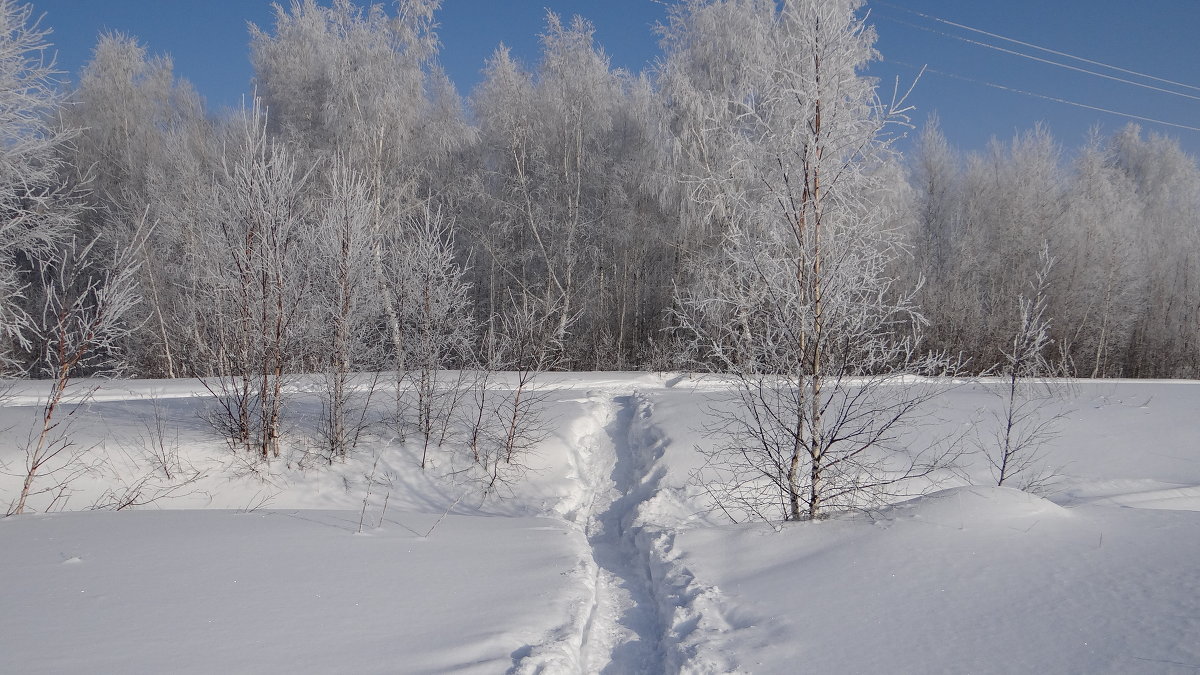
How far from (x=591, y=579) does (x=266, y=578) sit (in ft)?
8.39

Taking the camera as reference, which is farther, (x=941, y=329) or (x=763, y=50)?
(x=941, y=329)

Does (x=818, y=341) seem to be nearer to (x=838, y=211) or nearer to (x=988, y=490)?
(x=838, y=211)

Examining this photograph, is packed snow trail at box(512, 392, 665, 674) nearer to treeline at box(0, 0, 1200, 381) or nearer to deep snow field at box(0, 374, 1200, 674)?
deep snow field at box(0, 374, 1200, 674)

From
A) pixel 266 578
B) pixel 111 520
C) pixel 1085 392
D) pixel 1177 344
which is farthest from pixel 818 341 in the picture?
pixel 1177 344

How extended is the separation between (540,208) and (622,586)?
16.7 m

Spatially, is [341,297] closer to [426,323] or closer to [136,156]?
[426,323]

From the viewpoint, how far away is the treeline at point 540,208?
15.3 metres

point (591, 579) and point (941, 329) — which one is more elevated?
point (941, 329)

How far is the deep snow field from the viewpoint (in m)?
3.52

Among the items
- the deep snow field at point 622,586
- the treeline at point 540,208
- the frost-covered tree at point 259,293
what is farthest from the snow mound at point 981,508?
the frost-covered tree at point 259,293

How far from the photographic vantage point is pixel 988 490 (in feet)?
18.9

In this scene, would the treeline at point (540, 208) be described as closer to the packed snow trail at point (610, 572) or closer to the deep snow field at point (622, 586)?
the packed snow trail at point (610, 572)

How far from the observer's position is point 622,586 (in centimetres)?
589

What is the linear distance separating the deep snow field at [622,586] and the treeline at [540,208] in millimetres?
4397
